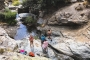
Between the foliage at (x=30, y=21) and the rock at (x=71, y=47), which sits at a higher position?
the foliage at (x=30, y=21)

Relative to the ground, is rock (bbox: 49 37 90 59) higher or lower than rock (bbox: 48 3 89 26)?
lower

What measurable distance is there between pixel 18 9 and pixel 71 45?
21.9 metres

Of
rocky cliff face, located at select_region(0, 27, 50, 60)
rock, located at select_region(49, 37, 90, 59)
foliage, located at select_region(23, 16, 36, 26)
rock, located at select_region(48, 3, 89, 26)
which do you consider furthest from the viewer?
foliage, located at select_region(23, 16, 36, 26)

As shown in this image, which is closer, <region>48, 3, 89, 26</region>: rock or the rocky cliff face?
the rocky cliff face

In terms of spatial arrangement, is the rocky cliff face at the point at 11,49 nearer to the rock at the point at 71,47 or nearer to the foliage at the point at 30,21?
the rock at the point at 71,47

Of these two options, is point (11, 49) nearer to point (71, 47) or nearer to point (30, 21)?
point (71, 47)

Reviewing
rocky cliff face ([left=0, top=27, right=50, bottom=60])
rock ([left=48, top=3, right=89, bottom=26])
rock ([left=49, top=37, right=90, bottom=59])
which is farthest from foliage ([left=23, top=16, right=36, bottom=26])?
rock ([left=49, top=37, right=90, bottom=59])

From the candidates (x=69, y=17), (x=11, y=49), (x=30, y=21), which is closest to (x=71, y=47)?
(x=11, y=49)

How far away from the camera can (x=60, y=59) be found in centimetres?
2358

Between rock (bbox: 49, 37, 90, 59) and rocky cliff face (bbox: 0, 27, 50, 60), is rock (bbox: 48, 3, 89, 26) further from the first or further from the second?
rocky cliff face (bbox: 0, 27, 50, 60)

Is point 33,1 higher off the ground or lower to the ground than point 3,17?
higher

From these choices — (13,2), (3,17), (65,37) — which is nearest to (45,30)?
(65,37)

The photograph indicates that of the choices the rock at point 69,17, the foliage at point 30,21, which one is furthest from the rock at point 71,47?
the foliage at point 30,21

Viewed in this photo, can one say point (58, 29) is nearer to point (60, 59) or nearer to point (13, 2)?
point (60, 59)
